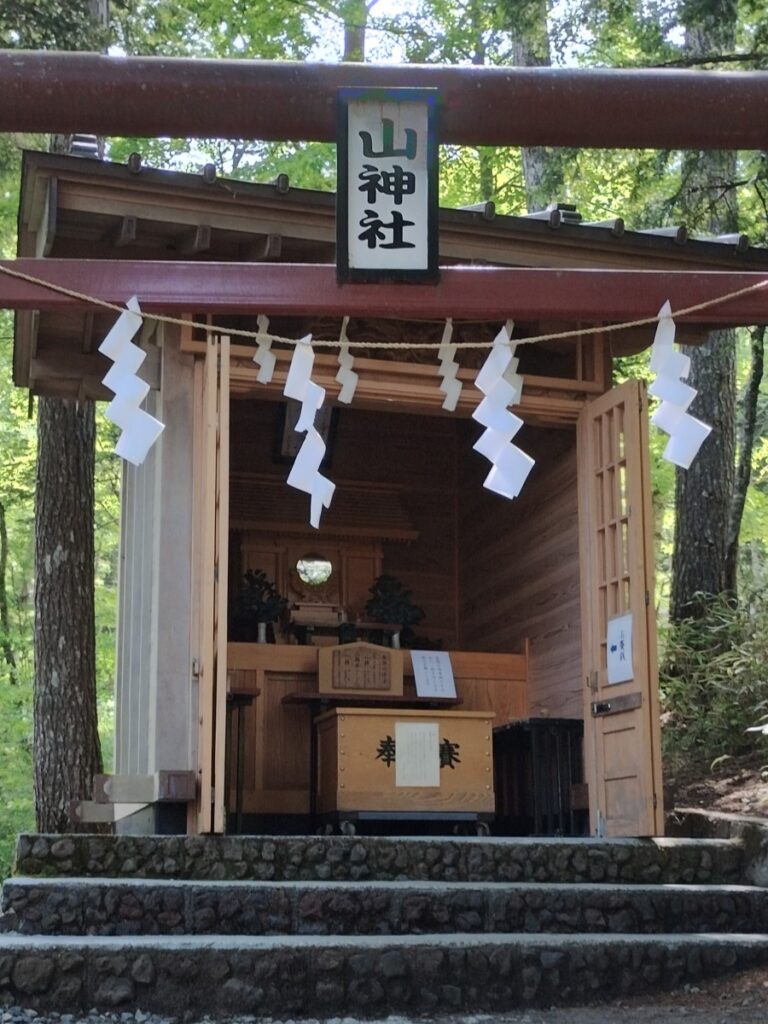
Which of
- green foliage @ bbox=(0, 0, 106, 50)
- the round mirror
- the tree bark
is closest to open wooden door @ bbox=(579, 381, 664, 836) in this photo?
the round mirror

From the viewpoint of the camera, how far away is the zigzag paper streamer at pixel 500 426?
186 inches

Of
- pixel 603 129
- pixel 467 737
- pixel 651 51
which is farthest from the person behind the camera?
pixel 651 51

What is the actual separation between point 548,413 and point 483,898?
9.43 ft

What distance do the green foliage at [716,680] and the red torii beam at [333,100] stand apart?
5236 mm

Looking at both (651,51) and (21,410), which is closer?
(651,51)

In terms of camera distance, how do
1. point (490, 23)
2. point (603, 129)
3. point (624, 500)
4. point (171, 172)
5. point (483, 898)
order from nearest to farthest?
point (603, 129) < point (483, 898) < point (171, 172) < point (624, 500) < point (490, 23)

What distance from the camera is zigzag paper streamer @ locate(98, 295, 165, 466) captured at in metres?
4.63

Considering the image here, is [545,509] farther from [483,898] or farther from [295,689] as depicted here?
[483,898]

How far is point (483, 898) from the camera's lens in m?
5.55

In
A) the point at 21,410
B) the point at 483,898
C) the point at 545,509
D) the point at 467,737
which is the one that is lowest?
the point at 483,898

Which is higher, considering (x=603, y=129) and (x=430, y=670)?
(x=603, y=129)

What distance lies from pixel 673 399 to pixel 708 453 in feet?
19.8

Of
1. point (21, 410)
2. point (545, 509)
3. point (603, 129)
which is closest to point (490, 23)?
point (21, 410)

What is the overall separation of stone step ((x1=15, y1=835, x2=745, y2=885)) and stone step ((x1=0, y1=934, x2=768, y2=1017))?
2.09 feet
